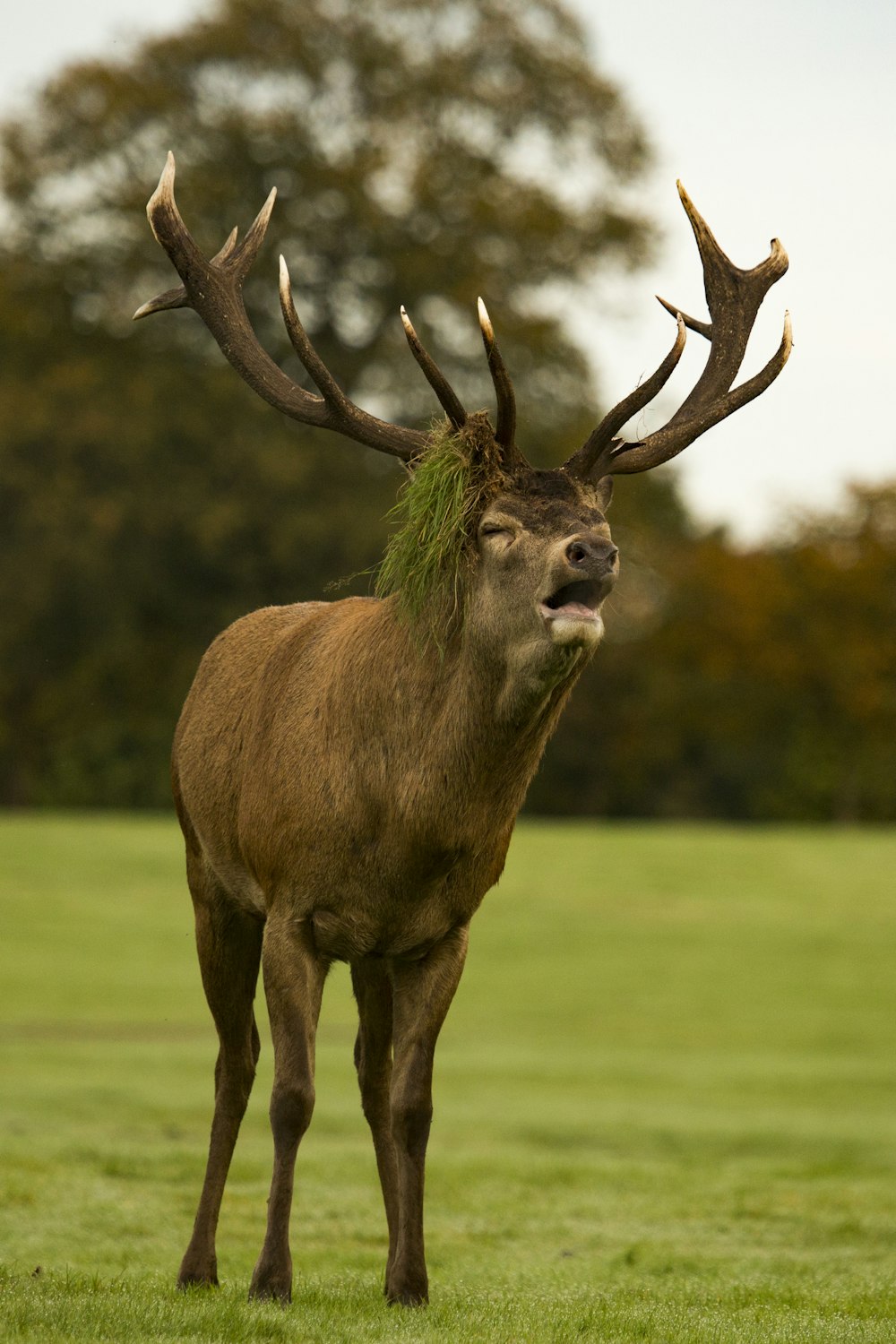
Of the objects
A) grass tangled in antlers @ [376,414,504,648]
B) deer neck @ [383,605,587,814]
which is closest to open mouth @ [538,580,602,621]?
deer neck @ [383,605,587,814]

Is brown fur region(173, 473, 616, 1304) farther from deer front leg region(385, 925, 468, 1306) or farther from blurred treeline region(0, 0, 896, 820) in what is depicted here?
blurred treeline region(0, 0, 896, 820)

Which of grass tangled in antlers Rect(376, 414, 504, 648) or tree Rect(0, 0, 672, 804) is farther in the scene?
tree Rect(0, 0, 672, 804)

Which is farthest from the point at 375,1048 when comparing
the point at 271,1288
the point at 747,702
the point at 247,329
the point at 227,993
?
the point at 747,702

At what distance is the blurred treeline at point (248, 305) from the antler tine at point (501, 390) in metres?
28.5

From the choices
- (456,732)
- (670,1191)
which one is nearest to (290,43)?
(670,1191)

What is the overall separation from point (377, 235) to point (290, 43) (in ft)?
14.7

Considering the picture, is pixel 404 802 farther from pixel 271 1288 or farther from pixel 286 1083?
pixel 271 1288

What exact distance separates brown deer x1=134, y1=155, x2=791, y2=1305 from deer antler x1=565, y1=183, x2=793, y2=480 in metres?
0.01

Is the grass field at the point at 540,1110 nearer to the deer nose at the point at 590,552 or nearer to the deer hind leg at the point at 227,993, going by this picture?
the deer hind leg at the point at 227,993

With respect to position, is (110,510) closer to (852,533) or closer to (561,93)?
(561,93)

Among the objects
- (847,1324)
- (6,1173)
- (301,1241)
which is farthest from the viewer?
(6,1173)

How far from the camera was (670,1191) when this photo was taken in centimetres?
1057

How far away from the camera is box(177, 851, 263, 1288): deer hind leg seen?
22.3 feet

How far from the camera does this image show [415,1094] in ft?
20.0
